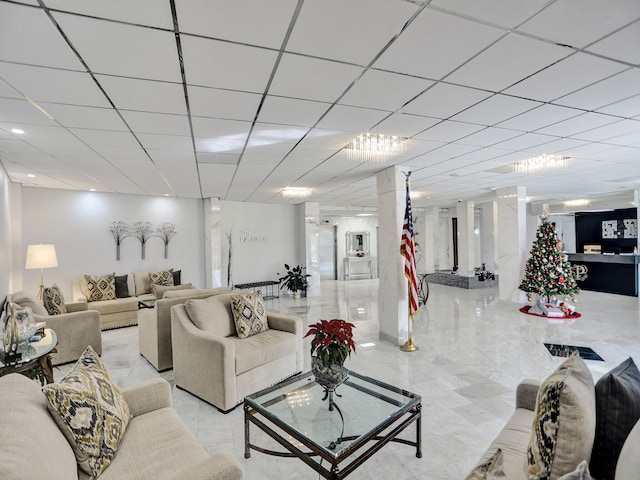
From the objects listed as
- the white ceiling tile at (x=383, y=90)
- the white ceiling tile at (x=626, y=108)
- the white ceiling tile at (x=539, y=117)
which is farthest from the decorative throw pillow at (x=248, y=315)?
the white ceiling tile at (x=626, y=108)

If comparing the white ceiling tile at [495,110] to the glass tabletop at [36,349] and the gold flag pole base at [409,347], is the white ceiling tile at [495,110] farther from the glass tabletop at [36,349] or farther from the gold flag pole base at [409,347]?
the glass tabletop at [36,349]

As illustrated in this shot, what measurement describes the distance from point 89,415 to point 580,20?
320 cm

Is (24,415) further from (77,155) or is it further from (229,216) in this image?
(229,216)

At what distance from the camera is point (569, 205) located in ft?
35.4

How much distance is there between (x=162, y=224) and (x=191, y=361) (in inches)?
219

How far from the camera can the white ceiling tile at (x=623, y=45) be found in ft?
5.93

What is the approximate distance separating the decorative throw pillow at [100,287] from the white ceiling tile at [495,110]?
685 centimetres

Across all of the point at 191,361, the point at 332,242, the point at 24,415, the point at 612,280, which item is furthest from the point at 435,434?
the point at 332,242

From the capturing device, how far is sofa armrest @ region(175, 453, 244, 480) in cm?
133

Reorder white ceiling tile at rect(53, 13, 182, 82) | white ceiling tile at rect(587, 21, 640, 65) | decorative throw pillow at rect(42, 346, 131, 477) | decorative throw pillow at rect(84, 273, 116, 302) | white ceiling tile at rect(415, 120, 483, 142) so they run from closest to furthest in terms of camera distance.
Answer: decorative throw pillow at rect(42, 346, 131, 477) → white ceiling tile at rect(53, 13, 182, 82) → white ceiling tile at rect(587, 21, 640, 65) → white ceiling tile at rect(415, 120, 483, 142) → decorative throw pillow at rect(84, 273, 116, 302)

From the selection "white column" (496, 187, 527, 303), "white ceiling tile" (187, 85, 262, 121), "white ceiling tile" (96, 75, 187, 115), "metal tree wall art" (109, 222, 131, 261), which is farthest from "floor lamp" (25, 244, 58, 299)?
"white column" (496, 187, 527, 303)

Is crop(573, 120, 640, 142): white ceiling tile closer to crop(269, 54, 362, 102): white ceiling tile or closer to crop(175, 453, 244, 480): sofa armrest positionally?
crop(269, 54, 362, 102): white ceiling tile

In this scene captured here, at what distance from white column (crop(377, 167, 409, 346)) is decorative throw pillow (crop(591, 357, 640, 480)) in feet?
11.4

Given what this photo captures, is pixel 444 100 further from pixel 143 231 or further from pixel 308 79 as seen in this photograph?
pixel 143 231
